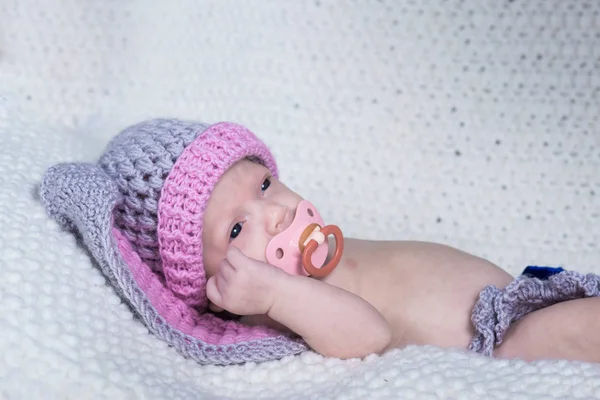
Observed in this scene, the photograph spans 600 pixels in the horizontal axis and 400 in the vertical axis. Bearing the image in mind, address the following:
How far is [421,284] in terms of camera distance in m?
1.22

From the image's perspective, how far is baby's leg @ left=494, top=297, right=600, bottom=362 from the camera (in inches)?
40.9

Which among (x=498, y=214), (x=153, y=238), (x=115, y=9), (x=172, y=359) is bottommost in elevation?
(x=172, y=359)

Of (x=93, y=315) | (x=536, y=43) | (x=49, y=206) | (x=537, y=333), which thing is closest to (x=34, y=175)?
(x=49, y=206)

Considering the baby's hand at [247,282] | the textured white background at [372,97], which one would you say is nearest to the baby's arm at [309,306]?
the baby's hand at [247,282]

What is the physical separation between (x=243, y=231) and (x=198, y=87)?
0.62m

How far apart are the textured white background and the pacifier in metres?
0.40

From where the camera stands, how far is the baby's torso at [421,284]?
3.87ft

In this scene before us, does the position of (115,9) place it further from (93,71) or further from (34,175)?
(34,175)

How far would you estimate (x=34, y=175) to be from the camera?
129 cm

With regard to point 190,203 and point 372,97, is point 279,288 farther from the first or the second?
point 372,97

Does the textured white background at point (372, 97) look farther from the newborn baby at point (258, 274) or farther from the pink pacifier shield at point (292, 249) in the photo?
the pink pacifier shield at point (292, 249)

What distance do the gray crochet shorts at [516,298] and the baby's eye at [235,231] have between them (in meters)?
0.40

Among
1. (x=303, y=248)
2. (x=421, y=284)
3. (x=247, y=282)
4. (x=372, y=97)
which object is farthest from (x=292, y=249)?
(x=372, y=97)

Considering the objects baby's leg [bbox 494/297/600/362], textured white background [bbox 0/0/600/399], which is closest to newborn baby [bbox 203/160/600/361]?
baby's leg [bbox 494/297/600/362]
